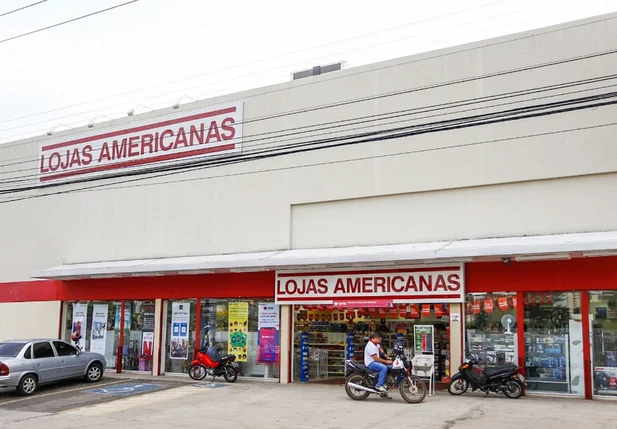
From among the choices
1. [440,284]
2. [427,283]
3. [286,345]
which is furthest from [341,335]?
[440,284]

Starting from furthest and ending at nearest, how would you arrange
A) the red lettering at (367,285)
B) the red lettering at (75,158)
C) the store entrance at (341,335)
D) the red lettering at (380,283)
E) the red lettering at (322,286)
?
the red lettering at (75,158)
the store entrance at (341,335)
the red lettering at (322,286)
the red lettering at (367,285)
the red lettering at (380,283)

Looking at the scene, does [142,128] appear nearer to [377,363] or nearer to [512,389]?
[377,363]

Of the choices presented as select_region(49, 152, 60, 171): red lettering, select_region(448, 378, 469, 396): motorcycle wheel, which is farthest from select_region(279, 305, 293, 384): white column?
select_region(49, 152, 60, 171): red lettering

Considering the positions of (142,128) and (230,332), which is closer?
(230,332)

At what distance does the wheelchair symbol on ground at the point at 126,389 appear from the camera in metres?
16.4

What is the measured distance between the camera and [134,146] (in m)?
21.8

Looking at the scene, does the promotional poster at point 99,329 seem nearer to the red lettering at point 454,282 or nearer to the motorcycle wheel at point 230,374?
the motorcycle wheel at point 230,374

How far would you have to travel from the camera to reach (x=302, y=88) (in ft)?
61.1

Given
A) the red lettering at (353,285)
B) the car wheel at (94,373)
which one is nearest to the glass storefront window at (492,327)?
the red lettering at (353,285)

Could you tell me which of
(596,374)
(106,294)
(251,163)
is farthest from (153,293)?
(596,374)

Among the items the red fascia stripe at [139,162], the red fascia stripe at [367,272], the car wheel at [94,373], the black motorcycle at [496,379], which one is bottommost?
the car wheel at [94,373]

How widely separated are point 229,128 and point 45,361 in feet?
27.1

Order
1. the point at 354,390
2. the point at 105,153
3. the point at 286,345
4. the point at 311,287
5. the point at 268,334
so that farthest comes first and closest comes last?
the point at 105,153, the point at 268,334, the point at 286,345, the point at 311,287, the point at 354,390

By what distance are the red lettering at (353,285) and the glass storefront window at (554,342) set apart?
13.6ft
